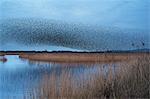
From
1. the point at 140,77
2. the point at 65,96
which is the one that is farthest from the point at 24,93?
the point at 140,77

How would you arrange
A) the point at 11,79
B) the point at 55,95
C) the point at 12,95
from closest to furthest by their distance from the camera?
1. the point at 55,95
2. the point at 12,95
3. the point at 11,79

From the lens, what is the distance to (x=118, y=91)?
727cm

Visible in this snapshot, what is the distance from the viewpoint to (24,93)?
747 centimetres

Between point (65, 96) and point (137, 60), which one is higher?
point (137, 60)

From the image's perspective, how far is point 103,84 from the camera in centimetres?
734

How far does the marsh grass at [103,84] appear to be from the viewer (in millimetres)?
7160

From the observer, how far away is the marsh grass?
7.16m

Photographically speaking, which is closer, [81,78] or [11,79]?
[81,78]

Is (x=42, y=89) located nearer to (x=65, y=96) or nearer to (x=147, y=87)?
(x=65, y=96)

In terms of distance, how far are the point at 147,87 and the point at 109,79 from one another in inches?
24.0

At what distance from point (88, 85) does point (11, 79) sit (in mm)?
2622

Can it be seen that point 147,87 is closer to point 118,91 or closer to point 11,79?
point 118,91

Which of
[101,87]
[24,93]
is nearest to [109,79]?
[101,87]

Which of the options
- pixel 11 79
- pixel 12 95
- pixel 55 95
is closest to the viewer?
pixel 55 95
